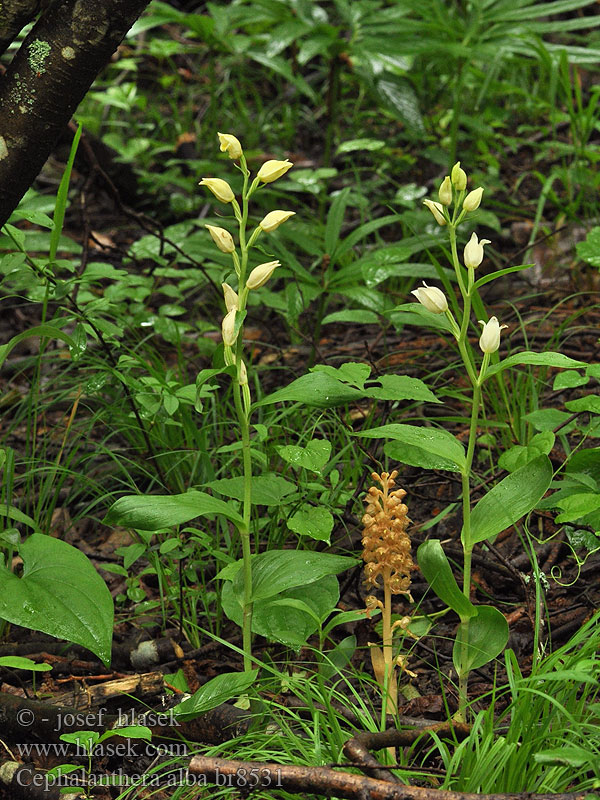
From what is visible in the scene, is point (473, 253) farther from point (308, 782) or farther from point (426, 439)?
point (308, 782)

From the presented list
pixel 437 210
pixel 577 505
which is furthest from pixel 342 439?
pixel 437 210

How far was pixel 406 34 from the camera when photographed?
11.3 feet

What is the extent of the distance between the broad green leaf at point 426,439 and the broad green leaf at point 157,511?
1.06 feet

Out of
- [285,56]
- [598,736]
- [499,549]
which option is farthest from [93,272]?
[285,56]

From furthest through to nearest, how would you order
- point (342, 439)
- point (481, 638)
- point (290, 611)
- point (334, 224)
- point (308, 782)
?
point (334, 224) → point (342, 439) → point (290, 611) → point (481, 638) → point (308, 782)

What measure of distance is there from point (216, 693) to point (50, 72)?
4.63 ft

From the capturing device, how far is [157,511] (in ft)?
4.73

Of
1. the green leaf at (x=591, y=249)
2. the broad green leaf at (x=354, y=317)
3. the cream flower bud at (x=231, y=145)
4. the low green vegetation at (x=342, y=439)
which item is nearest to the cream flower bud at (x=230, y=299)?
the low green vegetation at (x=342, y=439)

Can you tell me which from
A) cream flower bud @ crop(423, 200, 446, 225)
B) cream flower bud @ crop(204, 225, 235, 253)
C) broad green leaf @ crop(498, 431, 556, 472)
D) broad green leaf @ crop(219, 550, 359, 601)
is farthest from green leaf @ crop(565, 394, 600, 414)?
cream flower bud @ crop(204, 225, 235, 253)

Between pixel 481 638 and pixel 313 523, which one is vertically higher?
pixel 313 523

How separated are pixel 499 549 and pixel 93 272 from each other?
1414 mm

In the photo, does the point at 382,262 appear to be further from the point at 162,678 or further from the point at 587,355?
the point at 162,678

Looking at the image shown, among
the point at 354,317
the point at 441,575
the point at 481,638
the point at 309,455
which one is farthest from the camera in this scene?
the point at 354,317

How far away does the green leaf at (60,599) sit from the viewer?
4.91ft
